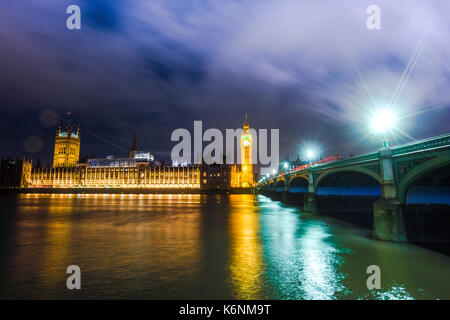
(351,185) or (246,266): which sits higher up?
(351,185)

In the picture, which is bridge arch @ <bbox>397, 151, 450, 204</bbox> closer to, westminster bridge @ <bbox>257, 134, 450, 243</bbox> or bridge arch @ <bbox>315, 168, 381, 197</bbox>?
westminster bridge @ <bbox>257, 134, 450, 243</bbox>

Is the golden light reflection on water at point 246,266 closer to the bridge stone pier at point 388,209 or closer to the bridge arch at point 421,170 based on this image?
the bridge stone pier at point 388,209

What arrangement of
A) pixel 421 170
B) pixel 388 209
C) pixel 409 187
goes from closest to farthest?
pixel 421 170
pixel 388 209
pixel 409 187

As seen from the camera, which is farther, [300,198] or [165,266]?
[300,198]

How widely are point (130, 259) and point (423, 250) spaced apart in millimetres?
18932

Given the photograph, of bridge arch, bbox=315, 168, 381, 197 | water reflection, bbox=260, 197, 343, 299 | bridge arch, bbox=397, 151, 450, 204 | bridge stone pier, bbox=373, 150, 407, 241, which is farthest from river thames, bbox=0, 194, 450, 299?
bridge arch, bbox=315, 168, 381, 197

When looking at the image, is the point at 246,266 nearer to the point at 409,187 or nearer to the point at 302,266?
the point at 302,266

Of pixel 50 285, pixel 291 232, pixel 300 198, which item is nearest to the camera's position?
pixel 50 285

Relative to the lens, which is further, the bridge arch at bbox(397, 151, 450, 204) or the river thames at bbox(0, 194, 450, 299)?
the bridge arch at bbox(397, 151, 450, 204)

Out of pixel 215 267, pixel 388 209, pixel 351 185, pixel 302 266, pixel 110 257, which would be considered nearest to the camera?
pixel 215 267

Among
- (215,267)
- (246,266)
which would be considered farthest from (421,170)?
(215,267)
